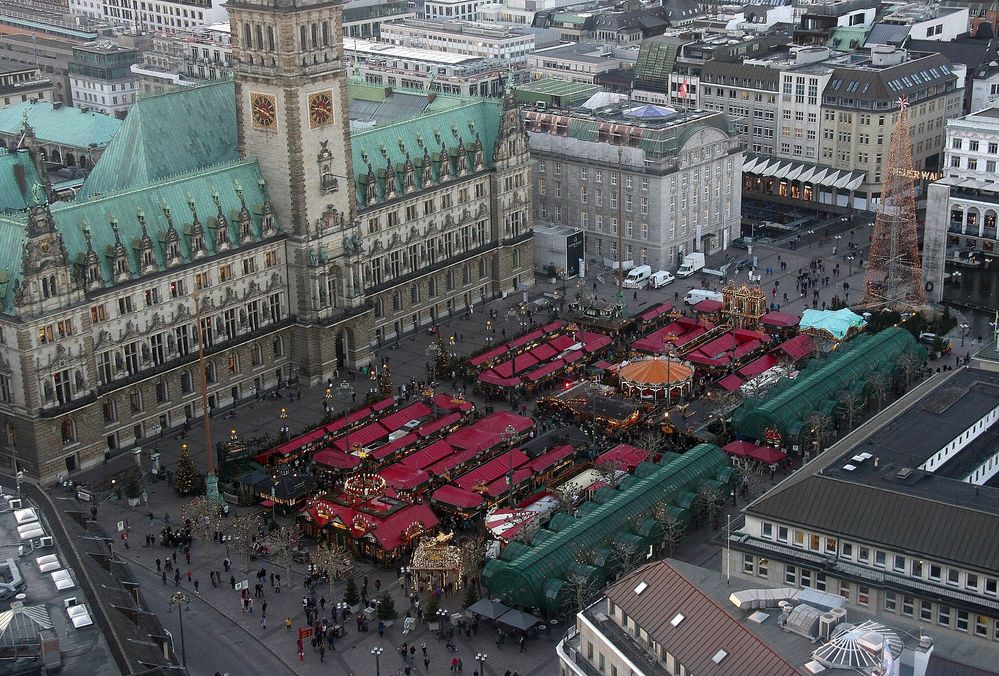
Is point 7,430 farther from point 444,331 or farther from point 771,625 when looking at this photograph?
point 771,625

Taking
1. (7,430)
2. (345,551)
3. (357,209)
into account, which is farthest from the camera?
(357,209)

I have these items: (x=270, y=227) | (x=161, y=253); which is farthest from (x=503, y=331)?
(x=161, y=253)

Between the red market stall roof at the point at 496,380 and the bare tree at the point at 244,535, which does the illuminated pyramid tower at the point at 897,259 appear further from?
the bare tree at the point at 244,535

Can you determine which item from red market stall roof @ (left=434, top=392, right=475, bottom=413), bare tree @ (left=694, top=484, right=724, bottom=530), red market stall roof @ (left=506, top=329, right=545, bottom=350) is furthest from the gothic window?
bare tree @ (left=694, top=484, right=724, bottom=530)

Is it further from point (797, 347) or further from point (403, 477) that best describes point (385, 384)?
point (797, 347)

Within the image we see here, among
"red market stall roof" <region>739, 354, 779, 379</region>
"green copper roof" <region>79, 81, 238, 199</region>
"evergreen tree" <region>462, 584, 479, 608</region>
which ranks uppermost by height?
"green copper roof" <region>79, 81, 238, 199</region>

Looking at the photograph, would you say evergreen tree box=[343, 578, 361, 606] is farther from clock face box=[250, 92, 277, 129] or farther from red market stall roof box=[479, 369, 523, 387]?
clock face box=[250, 92, 277, 129]
